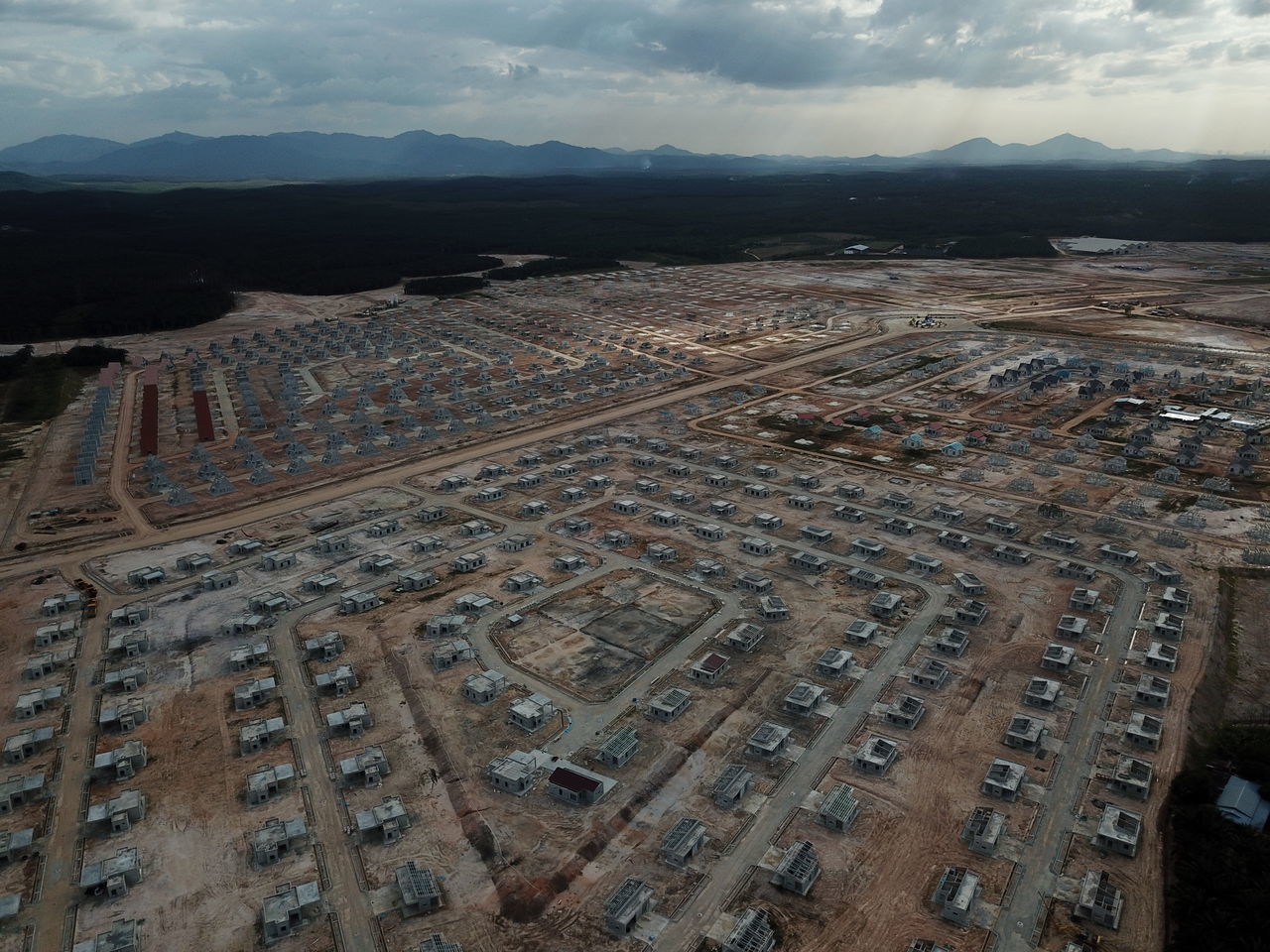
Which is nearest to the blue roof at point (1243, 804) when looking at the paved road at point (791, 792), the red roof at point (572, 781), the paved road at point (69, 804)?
the paved road at point (791, 792)

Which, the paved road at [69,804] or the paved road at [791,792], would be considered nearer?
the paved road at [791,792]

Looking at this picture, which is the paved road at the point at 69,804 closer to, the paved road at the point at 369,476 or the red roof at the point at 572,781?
the paved road at the point at 369,476

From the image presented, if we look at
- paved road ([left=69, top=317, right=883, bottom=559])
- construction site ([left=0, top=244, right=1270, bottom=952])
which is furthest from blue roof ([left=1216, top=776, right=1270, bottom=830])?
paved road ([left=69, top=317, right=883, bottom=559])

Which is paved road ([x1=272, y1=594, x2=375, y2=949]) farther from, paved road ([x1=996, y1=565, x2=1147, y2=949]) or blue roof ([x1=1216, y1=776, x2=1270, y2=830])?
blue roof ([x1=1216, y1=776, x2=1270, y2=830])

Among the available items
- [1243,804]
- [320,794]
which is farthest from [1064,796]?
[320,794]

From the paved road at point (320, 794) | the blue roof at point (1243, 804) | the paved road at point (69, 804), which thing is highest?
the blue roof at point (1243, 804)

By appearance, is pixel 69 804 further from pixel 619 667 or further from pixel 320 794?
pixel 619 667

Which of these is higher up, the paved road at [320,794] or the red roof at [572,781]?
the red roof at [572,781]
